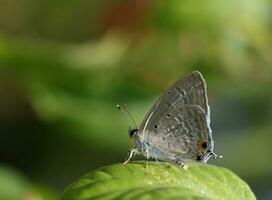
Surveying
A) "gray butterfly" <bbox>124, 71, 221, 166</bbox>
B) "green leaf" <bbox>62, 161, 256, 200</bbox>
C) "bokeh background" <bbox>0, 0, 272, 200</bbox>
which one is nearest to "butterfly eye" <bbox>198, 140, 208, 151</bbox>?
"gray butterfly" <bbox>124, 71, 221, 166</bbox>

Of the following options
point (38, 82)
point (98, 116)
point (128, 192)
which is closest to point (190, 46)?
point (98, 116)

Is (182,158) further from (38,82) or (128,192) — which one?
(38,82)

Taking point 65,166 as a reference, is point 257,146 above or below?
below

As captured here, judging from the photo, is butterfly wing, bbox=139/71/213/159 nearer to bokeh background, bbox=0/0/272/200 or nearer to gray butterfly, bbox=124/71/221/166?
gray butterfly, bbox=124/71/221/166

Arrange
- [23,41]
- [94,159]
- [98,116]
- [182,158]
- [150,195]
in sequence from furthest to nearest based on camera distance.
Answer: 1. [94,159]
2. [98,116]
3. [23,41]
4. [182,158]
5. [150,195]

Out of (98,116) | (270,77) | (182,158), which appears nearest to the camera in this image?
(182,158)

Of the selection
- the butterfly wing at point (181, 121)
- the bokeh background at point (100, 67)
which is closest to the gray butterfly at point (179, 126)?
the butterfly wing at point (181, 121)
